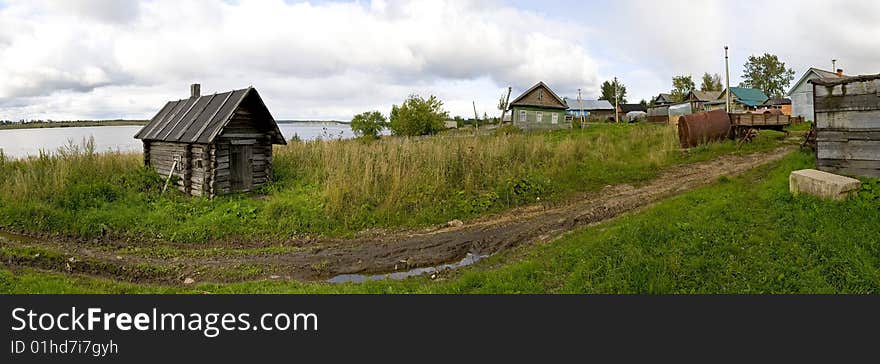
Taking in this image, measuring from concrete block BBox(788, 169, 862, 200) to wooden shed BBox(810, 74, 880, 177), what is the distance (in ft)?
3.49

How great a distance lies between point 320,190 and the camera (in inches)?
459

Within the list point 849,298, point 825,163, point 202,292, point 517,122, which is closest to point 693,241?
point 849,298

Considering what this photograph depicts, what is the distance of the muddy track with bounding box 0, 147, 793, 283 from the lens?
277 inches

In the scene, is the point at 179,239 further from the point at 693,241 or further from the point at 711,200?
the point at 711,200

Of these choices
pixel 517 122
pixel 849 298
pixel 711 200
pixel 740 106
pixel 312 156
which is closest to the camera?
pixel 849 298

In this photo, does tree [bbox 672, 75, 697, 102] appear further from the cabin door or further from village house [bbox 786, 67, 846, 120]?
the cabin door

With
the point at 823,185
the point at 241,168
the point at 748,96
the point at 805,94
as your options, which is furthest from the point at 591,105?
the point at 823,185

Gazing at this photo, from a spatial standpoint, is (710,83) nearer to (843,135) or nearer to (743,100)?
(743,100)

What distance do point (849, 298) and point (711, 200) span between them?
421 cm

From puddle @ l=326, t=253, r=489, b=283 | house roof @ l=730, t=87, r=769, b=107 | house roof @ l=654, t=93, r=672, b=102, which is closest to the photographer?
puddle @ l=326, t=253, r=489, b=283

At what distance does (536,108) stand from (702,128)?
23.0 meters

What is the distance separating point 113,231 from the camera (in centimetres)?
945

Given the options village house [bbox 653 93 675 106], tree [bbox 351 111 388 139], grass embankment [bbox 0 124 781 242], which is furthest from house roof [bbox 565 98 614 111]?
grass embankment [bbox 0 124 781 242]

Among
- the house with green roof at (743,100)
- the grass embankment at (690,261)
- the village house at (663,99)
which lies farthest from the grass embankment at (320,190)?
the village house at (663,99)
